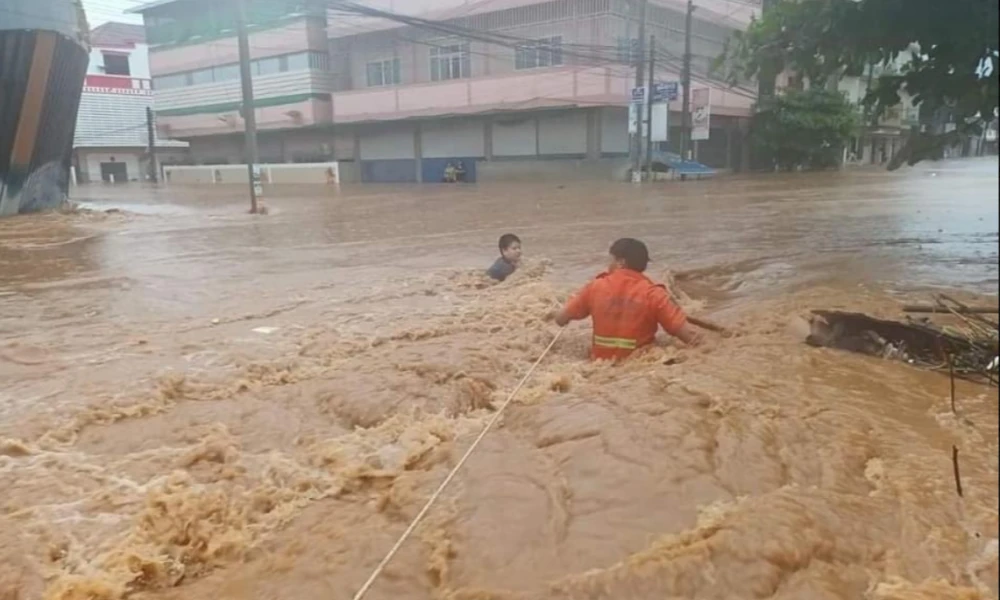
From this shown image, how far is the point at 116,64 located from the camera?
167ft

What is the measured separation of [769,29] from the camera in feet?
28.3

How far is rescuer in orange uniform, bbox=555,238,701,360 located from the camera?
18.8 feet

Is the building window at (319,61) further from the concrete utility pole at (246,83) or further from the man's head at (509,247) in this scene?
the man's head at (509,247)

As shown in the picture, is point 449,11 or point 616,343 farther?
point 449,11

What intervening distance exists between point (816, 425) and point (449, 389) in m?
2.40

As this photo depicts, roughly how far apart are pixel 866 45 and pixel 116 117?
5082 centimetres

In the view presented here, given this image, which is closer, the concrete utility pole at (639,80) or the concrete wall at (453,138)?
the concrete utility pole at (639,80)

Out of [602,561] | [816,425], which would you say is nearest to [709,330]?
[816,425]

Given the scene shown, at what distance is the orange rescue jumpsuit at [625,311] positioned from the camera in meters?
5.75

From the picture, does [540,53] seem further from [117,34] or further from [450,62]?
[117,34]

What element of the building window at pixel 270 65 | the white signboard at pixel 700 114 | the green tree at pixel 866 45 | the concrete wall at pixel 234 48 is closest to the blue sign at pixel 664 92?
the white signboard at pixel 700 114

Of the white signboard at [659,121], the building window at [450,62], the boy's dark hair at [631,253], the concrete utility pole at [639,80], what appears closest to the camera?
the boy's dark hair at [631,253]

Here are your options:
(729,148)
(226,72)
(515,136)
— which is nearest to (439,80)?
(515,136)

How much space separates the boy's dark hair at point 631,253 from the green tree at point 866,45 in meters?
1.94
